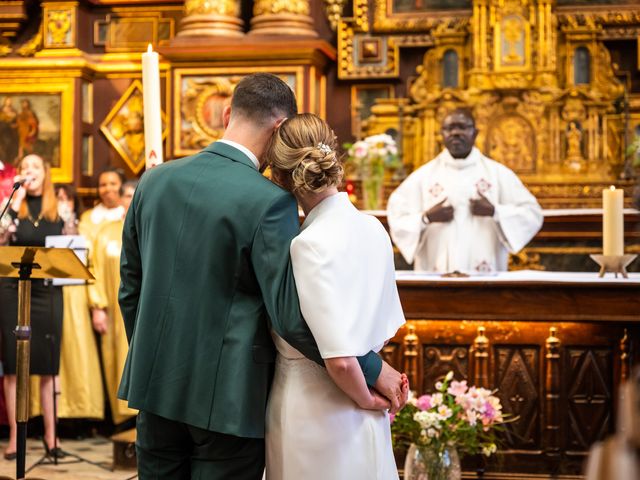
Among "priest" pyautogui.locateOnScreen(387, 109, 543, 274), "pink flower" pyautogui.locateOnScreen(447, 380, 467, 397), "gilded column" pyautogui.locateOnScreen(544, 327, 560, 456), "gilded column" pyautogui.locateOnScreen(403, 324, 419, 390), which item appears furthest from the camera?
"priest" pyautogui.locateOnScreen(387, 109, 543, 274)

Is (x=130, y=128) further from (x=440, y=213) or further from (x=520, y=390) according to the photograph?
(x=520, y=390)

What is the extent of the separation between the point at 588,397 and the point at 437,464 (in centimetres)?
102

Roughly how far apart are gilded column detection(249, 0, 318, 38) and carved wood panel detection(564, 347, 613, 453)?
12.5ft

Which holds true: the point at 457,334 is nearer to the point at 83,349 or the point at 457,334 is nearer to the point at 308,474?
the point at 308,474

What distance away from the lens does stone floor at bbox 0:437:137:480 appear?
19.5 feet

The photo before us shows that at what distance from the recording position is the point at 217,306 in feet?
9.12

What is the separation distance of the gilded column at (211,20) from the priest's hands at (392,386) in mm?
5499

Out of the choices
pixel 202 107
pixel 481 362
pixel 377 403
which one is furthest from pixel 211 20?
pixel 377 403

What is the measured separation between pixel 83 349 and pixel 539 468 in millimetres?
3385

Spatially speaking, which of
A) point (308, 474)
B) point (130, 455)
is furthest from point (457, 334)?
point (308, 474)

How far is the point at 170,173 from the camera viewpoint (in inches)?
113

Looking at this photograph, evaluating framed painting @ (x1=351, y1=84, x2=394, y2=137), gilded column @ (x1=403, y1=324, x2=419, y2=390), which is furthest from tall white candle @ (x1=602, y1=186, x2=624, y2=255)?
framed painting @ (x1=351, y1=84, x2=394, y2=137)

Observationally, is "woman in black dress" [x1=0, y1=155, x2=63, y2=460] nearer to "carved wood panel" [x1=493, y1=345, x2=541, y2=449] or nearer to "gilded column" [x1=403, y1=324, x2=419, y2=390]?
"gilded column" [x1=403, y1=324, x2=419, y2=390]

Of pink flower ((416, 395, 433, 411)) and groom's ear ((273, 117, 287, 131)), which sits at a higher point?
groom's ear ((273, 117, 287, 131))
